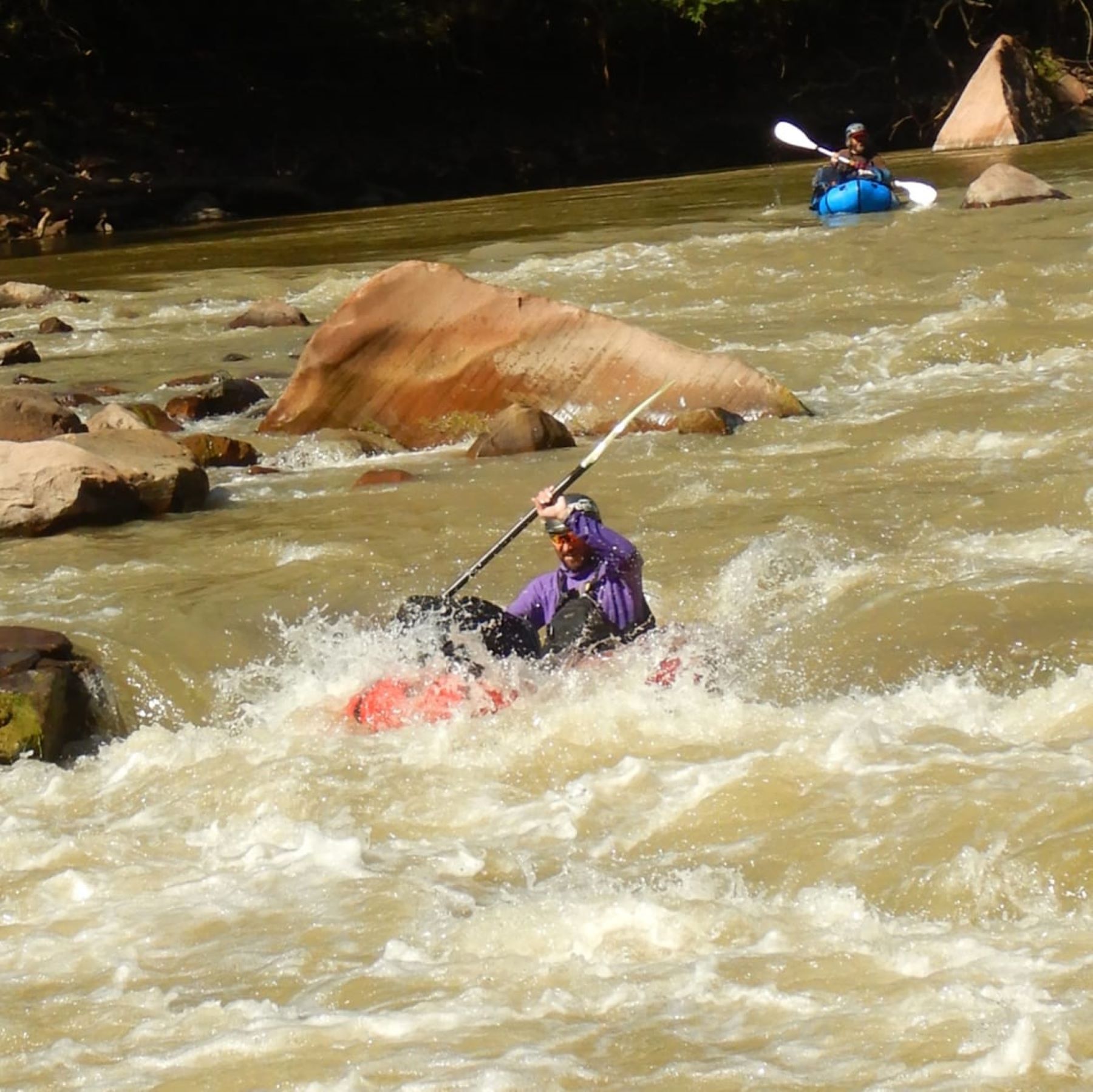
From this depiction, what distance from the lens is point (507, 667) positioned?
20.7ft

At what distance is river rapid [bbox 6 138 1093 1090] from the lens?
4.03 m

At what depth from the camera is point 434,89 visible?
108ft

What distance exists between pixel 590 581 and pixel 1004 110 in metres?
Result: 22.1

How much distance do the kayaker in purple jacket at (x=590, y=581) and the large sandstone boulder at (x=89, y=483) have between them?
2.88m

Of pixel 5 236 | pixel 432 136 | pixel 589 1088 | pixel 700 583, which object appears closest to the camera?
pixel 589 1088

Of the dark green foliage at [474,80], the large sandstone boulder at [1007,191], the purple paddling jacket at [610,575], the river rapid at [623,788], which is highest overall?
the dark green foliage at [474,80]

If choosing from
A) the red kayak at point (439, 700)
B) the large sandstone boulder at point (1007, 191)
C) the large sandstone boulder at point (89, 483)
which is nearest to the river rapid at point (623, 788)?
the red kayak at point (439, 700)

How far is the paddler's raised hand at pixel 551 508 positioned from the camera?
646cm

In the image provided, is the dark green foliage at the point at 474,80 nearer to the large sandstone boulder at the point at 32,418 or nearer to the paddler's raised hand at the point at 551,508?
the large sandstone boulder at the point at 32,418

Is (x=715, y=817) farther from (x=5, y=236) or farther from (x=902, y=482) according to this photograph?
(x=5, y=236)

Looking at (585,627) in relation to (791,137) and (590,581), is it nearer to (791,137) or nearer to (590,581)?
(590,581)

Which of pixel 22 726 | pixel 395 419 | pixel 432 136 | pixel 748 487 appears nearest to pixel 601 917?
pixel 22 726

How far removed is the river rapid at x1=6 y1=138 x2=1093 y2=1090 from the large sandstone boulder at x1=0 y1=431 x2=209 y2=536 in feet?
0.50

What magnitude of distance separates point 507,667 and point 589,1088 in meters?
2.62
